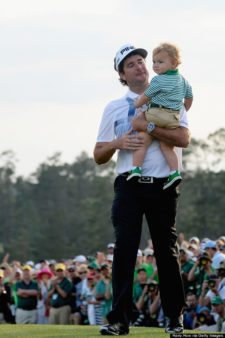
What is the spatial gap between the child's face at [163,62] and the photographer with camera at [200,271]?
10.3 metres

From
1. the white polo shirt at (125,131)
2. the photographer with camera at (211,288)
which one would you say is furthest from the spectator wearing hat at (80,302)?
the white polo shirt at (125,131)

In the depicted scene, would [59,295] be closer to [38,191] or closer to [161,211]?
[161,211]

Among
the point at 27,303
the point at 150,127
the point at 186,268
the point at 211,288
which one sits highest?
the point at 150,127

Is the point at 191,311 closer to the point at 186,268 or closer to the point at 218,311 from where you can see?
the point at 186,268

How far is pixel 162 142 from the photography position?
30.4 feet

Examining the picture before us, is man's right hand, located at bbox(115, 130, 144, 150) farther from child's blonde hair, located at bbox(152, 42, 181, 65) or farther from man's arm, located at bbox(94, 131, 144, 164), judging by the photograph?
child's blonde hair, located at bbox(152, 42, 181, 65)

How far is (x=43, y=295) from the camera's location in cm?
2606

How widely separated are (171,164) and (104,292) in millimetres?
13668

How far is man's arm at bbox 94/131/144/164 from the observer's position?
9.22 m

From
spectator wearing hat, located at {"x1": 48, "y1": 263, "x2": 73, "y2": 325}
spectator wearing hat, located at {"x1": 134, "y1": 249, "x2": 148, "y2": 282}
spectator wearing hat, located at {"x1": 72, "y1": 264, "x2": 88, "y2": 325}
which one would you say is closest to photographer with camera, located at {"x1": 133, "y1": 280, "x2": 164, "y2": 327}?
spectator wearing hat, located at {"x1": 134, "y1": 249, "x2": 148, "y2": 282}

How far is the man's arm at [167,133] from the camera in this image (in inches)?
361

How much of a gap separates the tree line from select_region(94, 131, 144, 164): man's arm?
7195 cm

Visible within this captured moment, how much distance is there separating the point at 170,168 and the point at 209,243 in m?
11.7

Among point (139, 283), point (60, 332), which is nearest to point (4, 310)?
point (139, 283)
